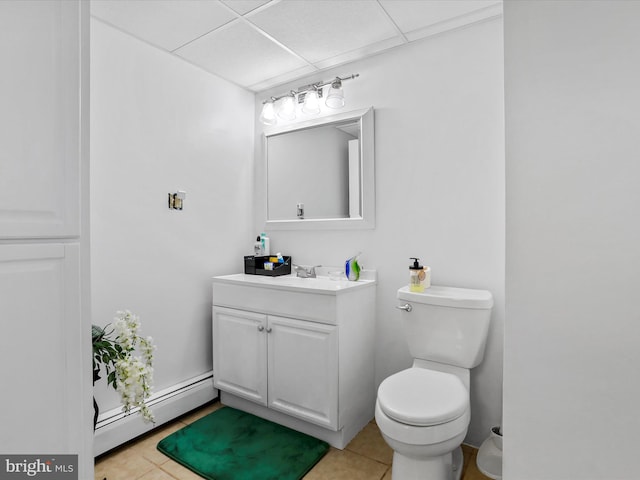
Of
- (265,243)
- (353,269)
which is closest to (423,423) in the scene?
(353,269)

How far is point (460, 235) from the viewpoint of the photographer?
1.89 meters

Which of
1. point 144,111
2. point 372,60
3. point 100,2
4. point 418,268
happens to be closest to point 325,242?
point 418,268

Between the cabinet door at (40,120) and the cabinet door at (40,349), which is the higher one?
the cabinet door at (40,120)

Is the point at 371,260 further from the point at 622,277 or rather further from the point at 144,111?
the point at 144,111

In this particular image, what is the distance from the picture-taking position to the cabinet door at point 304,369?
1.82 meters

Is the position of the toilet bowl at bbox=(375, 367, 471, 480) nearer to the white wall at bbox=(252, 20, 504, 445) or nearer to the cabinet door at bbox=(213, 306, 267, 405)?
the white wall at bbox=(252, 20, 504, 445)

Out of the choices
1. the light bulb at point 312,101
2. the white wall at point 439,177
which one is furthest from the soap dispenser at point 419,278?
the light bulb at point 312,101

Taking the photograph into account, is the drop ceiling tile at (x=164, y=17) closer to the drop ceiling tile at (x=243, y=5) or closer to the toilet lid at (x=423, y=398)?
the drop ceiling tile at (x=243, y=5)

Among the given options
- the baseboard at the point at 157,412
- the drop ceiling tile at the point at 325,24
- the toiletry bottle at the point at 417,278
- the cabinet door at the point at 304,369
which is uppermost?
the drop ceiling tile at the point at 325,24

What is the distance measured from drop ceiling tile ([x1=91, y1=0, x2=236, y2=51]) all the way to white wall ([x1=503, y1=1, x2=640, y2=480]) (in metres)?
1.43

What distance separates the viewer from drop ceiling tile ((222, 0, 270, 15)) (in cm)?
166

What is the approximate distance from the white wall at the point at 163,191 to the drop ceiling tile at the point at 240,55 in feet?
0.34

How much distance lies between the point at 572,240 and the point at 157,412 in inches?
84.4

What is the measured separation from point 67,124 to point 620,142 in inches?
54.0
